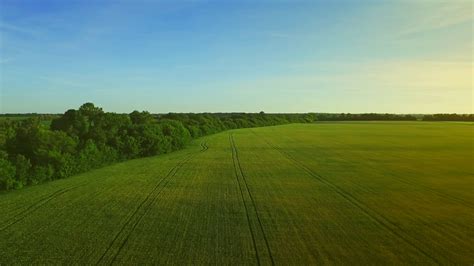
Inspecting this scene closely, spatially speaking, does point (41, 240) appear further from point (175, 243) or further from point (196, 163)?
point (196, 163)

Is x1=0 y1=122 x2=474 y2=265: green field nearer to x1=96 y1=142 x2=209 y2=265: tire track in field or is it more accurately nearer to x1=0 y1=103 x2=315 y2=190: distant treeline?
x1=96 y1=142 x2=209 y2=265: tire track in field

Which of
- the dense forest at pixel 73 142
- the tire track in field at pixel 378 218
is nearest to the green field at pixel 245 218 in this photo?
the tire track in field at pixel 378 218

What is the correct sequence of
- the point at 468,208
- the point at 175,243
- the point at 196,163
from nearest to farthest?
the point at 175,243
the point at 468,208
the point at 196,163

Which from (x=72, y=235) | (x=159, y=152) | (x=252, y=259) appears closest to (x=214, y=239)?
(x=252, y=259)

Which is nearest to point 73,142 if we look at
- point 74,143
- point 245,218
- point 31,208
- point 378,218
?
point 74,143

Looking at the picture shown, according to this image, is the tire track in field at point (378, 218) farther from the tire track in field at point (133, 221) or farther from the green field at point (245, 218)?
the tire track in field at point (133, 221)

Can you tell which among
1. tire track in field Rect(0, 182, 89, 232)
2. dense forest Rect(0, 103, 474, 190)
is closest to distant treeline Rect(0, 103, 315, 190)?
dense forest Rect(0, 103, 474, 190)
